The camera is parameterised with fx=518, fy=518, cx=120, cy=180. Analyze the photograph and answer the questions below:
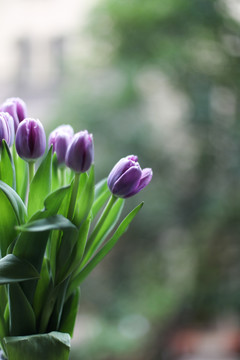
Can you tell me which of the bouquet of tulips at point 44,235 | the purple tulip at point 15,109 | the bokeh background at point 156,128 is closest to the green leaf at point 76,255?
the bouquet of tulips at point 44,235

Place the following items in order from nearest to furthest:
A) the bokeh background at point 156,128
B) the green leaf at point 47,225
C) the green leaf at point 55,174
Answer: the green leaf at point 47,225 < the green leaf at point 55,174 < the bokeh background at point 156,128

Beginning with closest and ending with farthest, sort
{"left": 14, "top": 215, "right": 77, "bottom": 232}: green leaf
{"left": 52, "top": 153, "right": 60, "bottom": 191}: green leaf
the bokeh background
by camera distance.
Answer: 1. {"left": 14, "top": 215, "right": 77, "bottom": 232}: green leaf
2. {"left": 52, "top": 153, "right": 60, "bottom": 191}: green leaf
3. the bokeh background

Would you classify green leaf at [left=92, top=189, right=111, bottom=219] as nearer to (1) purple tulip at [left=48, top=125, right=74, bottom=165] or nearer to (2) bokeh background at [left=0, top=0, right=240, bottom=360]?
(1) purple tulip at [left=48, top=125, right=74, bottom=165]

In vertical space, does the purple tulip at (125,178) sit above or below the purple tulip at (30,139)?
below

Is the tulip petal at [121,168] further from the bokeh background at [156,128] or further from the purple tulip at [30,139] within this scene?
the bokeh background at [156,128]

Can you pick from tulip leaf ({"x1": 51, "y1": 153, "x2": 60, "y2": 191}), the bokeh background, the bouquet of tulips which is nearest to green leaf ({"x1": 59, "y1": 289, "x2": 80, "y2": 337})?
the bouquet of tulips

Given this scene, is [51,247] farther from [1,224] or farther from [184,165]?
[184,165]

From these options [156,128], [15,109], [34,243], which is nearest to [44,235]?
[34,243]
